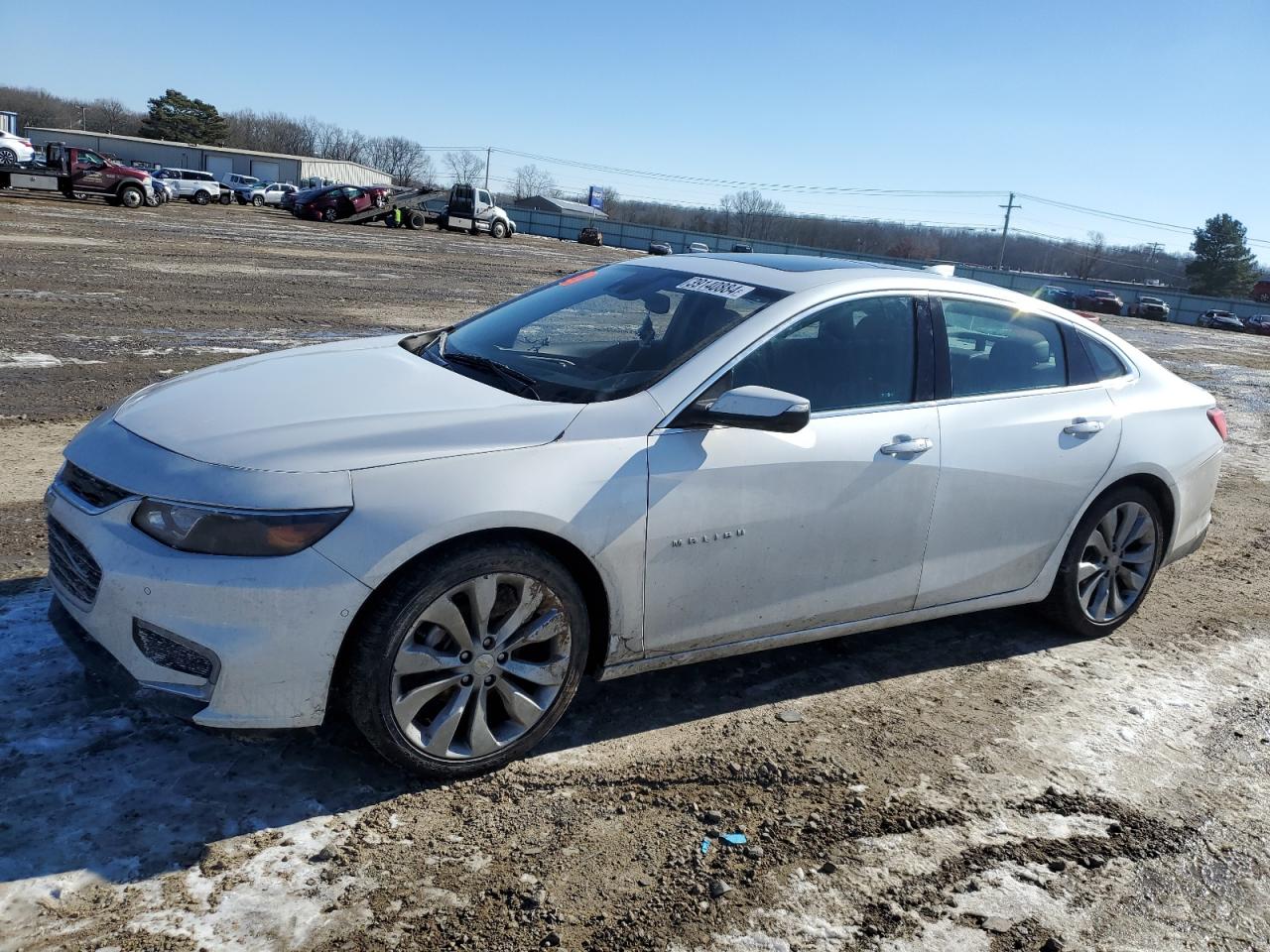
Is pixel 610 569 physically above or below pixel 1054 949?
above

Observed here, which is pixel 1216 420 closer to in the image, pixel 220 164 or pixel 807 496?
pixel 807 496

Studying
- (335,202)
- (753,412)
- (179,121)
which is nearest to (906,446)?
(753,412)

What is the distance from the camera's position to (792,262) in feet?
Answer: 15.1

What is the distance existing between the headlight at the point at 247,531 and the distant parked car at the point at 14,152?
3803 cm

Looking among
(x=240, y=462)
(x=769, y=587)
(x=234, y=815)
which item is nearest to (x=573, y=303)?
(x=769, y=587)

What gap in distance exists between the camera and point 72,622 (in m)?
3.17

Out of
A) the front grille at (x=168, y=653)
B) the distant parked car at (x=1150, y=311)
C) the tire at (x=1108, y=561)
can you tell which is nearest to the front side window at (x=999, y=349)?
the tire at (x=1108, y=561)

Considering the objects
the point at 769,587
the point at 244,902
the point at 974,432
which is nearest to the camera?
the point at 244,902

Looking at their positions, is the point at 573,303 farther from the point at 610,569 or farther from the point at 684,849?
the point at 684,849

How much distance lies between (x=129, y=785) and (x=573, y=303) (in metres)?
2.59

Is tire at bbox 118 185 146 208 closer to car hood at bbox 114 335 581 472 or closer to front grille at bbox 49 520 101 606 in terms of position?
car hood at bbox 114 335 581 472

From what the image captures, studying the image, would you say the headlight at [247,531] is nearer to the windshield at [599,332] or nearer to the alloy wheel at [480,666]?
the alloy wheel at [480,666]

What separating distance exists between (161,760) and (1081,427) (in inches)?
155

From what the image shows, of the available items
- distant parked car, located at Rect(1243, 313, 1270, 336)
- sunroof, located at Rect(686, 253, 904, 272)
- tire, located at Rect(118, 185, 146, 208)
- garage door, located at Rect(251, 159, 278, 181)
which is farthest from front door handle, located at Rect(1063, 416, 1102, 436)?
garage door, located at Rect(251, 159, 278, 181)
